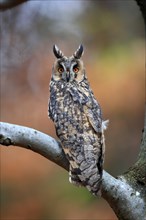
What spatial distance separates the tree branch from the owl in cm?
6

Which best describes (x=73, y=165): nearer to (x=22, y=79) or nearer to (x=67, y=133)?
(x=67, y=133)

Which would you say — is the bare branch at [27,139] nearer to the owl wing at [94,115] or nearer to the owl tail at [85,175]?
the owl tail at [85,175]

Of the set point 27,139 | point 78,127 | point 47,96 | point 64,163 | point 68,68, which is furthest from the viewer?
point 47,96

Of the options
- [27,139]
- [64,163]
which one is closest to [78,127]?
[64,163]

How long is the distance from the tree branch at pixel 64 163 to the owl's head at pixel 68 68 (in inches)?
31.5

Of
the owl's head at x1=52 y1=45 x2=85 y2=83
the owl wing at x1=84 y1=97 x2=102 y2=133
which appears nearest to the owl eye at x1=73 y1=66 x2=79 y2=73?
the owl's head at x1=52 y1=45 x2=85 y2=83

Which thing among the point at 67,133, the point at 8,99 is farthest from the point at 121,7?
the point at 67,133

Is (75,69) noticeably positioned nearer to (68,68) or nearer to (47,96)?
(68,68)

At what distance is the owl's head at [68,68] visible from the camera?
141 inches

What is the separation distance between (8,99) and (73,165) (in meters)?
2.41

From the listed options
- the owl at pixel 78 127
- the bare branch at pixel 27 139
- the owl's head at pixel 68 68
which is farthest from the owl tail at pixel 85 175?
the owl's head at pixel 68 68

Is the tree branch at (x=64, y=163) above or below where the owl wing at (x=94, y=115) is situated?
below

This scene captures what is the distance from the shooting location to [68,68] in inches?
141

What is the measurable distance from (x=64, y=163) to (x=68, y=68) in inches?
34.9
